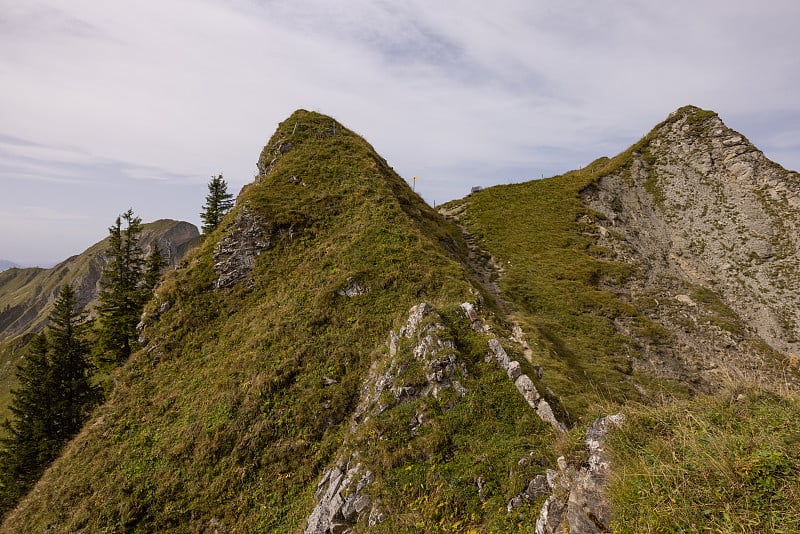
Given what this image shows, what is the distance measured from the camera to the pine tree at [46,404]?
30.1m

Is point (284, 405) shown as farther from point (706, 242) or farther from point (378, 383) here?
point (706, 242)

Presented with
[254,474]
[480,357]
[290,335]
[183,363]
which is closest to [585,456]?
[480,357]

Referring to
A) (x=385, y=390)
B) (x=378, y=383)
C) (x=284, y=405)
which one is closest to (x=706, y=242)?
(x=378, y=383)

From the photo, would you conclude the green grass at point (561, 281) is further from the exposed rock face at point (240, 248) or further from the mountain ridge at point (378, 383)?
the exposed rock face at point (240, 248)

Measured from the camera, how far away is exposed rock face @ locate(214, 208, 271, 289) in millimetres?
31750

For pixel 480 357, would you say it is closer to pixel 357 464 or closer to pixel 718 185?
pixel 357 464

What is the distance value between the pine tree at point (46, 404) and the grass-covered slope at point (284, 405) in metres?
11.1

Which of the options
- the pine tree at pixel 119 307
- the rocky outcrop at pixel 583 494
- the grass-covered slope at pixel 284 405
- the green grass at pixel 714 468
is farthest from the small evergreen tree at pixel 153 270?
the green grass at pixel 714 468

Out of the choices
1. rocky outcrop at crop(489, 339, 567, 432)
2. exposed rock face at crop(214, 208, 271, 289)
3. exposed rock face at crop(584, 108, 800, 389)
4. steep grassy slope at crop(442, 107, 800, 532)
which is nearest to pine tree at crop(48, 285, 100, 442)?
exposed rock face at crop(214, 208, 271, 289)

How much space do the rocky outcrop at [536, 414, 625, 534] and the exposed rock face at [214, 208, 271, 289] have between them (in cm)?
2906

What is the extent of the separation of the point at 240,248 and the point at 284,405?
58.4 ft

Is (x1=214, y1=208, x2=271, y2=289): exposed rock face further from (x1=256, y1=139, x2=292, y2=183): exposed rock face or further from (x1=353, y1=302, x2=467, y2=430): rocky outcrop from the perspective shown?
(x1=353, y1=302, x2=467, y2=430): rocky outcrop

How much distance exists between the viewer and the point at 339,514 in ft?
→ 44.0

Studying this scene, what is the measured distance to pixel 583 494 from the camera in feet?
27.3
